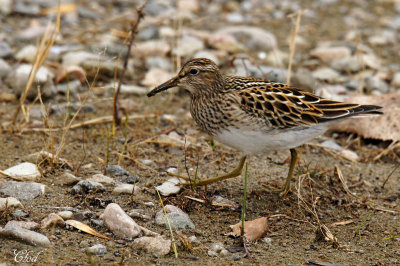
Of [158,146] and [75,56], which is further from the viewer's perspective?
[75,56]

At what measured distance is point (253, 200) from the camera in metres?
5.43

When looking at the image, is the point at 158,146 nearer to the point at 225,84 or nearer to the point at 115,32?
the point at 225,84

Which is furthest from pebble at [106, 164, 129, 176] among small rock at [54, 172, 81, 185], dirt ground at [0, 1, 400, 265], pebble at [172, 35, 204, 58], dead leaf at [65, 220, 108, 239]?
pebble at [172, 35, 204, 58]

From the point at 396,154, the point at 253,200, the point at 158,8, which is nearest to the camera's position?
the point at 253,200

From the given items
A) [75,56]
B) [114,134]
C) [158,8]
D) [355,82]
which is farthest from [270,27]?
[114,134]

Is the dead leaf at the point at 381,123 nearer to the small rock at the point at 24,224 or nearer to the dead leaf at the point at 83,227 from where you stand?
the dead leaf at the point at 83,227

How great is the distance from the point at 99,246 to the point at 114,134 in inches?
101

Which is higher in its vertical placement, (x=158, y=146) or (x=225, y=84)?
(x=225, y=84)

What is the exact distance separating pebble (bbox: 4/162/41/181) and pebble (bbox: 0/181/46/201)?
18 cm

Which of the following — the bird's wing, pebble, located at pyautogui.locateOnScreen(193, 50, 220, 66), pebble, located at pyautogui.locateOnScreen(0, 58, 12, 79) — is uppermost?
the bird's wing

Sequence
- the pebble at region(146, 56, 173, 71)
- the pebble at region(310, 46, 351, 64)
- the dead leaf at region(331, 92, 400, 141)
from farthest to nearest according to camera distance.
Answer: the pebble at region(310, 46, 351, 64) < the pebble at region(146, 56, 173, 71) < the dead leaf at region(331, 92, 400, 141)

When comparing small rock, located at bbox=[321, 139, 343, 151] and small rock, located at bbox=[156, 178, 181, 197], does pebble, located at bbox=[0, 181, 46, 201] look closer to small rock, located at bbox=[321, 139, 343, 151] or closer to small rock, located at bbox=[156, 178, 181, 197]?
small rock, located at bbox=[156, 178, 181, 197]

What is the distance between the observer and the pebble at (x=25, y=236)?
416 cm

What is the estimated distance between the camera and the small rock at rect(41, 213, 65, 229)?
14.5ft
